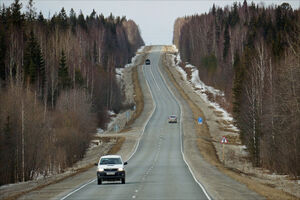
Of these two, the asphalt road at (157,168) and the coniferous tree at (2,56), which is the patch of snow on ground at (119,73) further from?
the coniferous tree at (2,56)

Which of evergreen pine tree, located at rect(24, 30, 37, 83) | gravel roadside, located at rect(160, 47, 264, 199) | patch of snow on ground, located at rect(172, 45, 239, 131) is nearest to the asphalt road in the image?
gravel roadside, located at rect(160, 47, 264, 199)

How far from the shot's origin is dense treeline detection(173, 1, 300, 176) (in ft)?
132

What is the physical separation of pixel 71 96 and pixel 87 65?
3376 cm

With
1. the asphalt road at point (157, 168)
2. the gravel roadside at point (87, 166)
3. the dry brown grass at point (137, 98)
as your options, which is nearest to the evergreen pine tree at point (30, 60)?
the gravel roadside at point (87, 166)

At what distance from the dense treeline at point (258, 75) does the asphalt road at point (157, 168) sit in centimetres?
799

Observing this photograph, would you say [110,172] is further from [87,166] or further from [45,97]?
[45,97]

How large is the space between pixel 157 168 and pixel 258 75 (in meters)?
17.7

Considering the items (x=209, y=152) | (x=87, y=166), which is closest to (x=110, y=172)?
(x=87, y=166)

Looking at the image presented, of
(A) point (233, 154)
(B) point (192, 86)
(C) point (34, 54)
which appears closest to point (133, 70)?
(B) point (192, 86)

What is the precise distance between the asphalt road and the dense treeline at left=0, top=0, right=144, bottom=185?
26.8 feet

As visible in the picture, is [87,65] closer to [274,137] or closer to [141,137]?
[141,137]

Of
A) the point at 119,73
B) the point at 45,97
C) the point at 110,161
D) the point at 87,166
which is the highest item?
the point at 119,73

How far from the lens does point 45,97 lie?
72.4 metres

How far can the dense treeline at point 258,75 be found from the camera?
132ft
